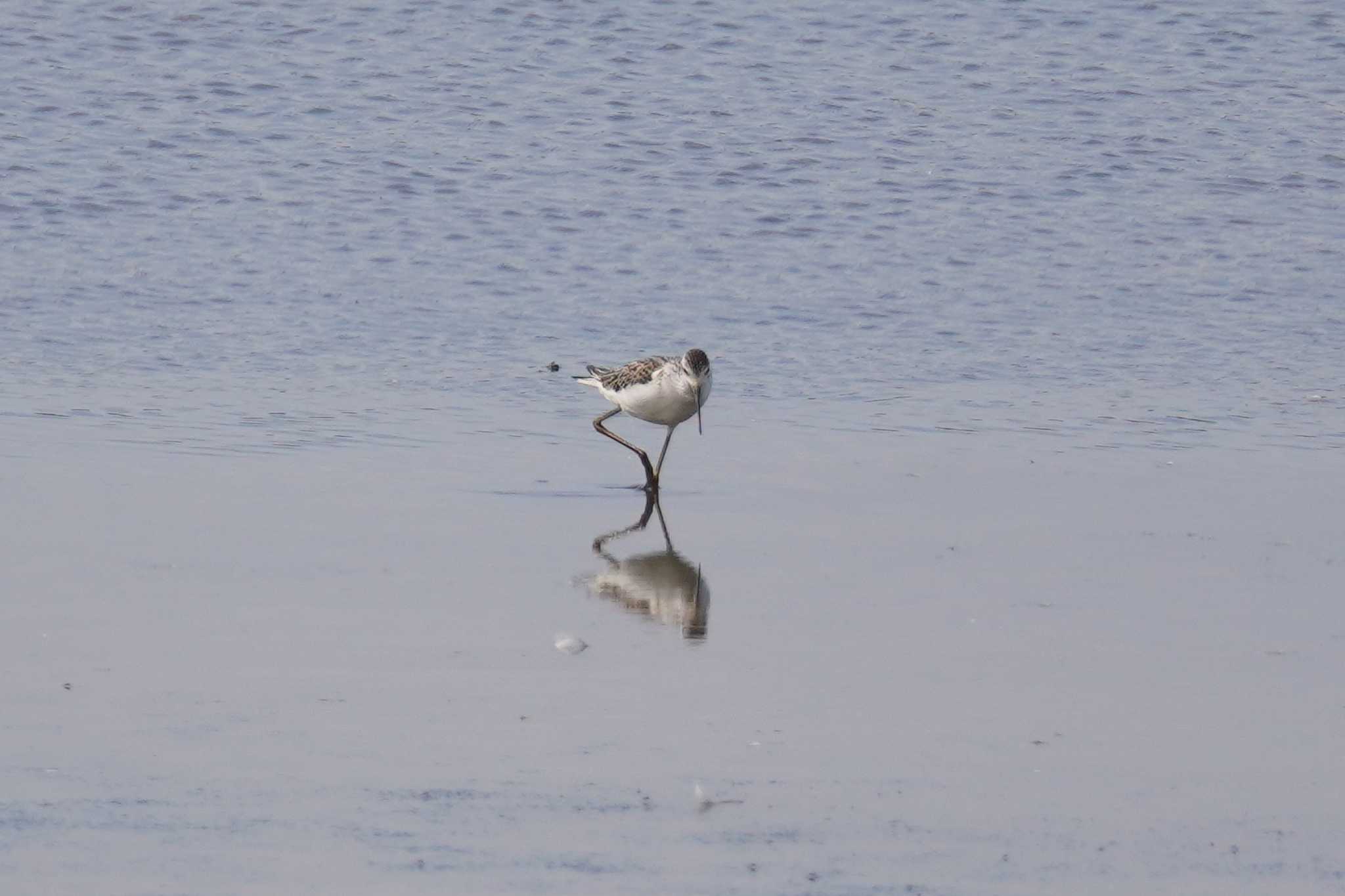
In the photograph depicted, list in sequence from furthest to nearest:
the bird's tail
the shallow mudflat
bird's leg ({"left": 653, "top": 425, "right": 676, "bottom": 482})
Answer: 1. the bird's tail
2. bird's leg ({"left": 653, "top": 425, "right": 676, "bottom": 482})
3. the shallow mudflat

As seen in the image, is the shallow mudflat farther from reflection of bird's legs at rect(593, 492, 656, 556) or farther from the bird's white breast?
the bird's white breast

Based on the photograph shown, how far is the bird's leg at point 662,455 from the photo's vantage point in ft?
35.9

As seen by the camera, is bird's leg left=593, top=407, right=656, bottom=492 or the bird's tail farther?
the bird's tail

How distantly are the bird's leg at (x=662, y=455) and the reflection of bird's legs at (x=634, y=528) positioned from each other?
0.20m

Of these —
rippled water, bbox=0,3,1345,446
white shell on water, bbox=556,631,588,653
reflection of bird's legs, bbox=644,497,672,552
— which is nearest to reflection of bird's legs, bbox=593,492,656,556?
reflection of bird's legs, bbox=644,497,672,552

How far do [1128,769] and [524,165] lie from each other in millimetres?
13127

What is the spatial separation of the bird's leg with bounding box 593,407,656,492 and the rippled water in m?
0.71

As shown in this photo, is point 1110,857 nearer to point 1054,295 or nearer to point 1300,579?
point 1300,579

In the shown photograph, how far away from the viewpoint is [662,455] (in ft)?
36.7

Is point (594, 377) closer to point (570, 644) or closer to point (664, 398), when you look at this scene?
point (664, 398)

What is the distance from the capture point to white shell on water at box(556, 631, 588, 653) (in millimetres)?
7684

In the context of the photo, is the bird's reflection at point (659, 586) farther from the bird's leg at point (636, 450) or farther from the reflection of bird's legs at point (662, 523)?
the bird's leg at point (636, 450)

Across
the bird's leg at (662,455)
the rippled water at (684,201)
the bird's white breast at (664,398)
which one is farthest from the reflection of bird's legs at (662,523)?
the rippled water at (684,201)

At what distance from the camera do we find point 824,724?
22.7 feet
